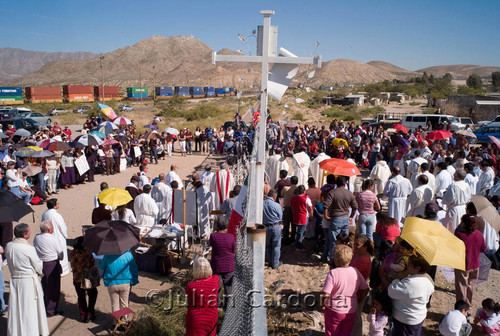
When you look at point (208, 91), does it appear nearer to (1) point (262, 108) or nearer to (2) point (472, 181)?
(2) point (472, 181)

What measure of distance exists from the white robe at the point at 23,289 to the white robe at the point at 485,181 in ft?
31.8

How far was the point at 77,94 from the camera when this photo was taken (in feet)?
211

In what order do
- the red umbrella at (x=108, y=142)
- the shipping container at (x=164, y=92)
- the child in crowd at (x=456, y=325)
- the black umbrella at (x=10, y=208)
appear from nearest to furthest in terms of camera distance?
the child in crowd at (x=456, y=325)
the black umbrella at (x=10, y=208)
the red umbrella at (x=108, y=142)
the shipping container at (x=164, y=92)

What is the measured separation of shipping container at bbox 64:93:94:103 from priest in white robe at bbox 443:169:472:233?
66946mm

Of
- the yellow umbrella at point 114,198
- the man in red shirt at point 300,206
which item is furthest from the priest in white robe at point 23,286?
the man in red shirt at point 300,206

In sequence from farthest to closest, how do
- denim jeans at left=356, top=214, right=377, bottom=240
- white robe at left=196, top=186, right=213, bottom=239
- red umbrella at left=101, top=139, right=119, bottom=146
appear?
1. red umbrella at left=101, top=139, right=119, bottom=146
2. white robe at left=196, top=186, right=213, bottom=239
3. denim jeans at left=356, top=214, right=377, bottom=240

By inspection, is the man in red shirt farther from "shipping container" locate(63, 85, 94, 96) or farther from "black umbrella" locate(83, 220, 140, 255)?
"shipping container" locate(63, 85, 94, 96)

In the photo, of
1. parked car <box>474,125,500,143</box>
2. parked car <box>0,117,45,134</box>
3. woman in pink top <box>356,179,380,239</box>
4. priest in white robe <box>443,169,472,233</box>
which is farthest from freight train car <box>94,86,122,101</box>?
priest in white robe <box>443,169,472,233</box>

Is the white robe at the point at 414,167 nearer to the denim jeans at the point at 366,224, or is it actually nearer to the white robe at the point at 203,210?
the denim jeans at the point at 366,224

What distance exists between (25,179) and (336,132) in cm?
1383

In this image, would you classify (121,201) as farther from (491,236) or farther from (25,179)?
(491,236)

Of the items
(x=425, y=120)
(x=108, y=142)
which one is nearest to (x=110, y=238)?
(x=108, y=142)

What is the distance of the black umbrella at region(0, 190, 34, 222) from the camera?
5.73 meters

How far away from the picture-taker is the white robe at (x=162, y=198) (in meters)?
8.77
